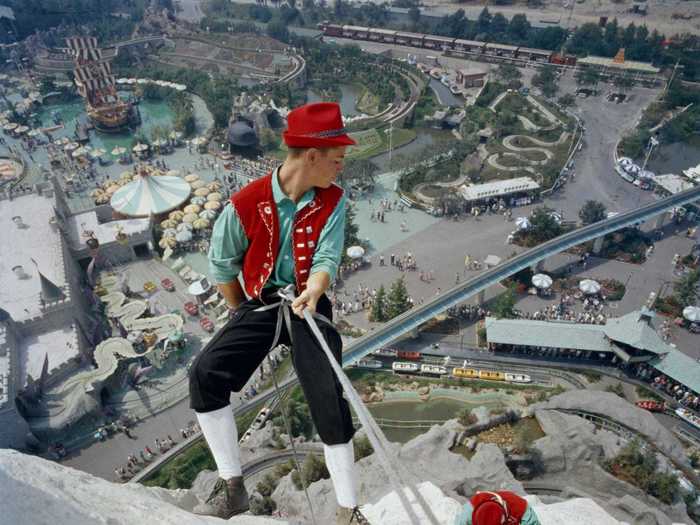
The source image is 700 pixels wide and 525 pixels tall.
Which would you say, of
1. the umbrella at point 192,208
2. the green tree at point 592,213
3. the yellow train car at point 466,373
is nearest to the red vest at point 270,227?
the yellow train car at point 466,373

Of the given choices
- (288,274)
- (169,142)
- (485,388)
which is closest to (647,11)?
(169,142)

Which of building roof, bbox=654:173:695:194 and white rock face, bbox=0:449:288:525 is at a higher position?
white rock face, bbox=0:449:288:525

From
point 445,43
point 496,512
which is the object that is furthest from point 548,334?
point 445,43

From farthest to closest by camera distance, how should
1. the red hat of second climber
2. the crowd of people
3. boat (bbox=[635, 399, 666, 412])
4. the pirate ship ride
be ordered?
the pirate ship ride → boat (bbox=[635, 399, 666, 412]) → the crowd of people → the red hat of second climber

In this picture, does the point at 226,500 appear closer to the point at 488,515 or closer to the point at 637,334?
the point at 488,515

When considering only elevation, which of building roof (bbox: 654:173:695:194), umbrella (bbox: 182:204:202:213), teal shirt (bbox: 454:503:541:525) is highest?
teal shirt (bbox: 454:503:541:525)

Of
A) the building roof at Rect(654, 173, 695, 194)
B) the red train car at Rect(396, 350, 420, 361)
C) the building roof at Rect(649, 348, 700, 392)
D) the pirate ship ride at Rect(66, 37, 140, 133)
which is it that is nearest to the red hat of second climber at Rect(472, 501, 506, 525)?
the red train car at Rect(396, 350, 420, 361)

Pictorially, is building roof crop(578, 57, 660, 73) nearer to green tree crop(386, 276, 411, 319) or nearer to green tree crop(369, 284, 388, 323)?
green tree crop(386, 276, 411, 319)

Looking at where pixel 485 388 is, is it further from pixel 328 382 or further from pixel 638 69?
pixel 638 69
